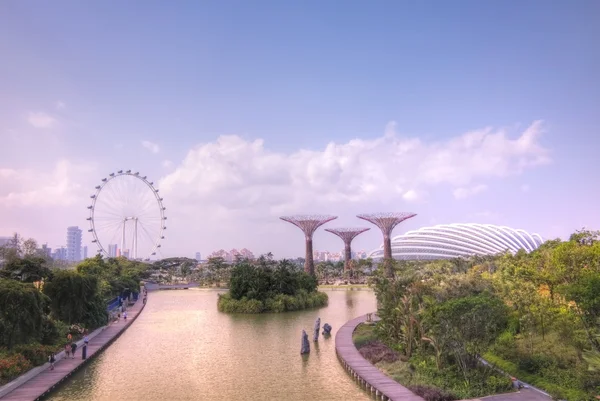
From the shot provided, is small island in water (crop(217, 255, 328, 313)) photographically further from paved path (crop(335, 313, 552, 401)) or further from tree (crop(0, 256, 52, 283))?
tree (crop(0, 256, 52, 283))

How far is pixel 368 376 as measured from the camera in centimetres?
2098

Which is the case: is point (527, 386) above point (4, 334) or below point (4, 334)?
below

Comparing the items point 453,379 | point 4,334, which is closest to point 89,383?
point 4,334

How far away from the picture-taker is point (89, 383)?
2169cm

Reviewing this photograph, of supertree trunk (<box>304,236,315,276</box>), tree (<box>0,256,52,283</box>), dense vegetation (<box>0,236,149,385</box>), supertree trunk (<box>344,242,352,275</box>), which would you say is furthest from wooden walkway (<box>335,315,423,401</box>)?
supertree trunk (<box>344,242,352,275</box>)

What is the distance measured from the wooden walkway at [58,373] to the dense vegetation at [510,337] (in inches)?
556

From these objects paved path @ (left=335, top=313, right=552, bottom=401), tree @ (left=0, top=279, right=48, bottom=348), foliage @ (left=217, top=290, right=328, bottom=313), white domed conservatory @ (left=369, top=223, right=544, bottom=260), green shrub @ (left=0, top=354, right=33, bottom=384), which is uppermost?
white domed conservatory @ (left=369, top=223, right=544, bottom=260)

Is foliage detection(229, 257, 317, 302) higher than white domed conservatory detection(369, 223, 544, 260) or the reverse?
the reverse

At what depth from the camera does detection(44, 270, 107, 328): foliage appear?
3152cm

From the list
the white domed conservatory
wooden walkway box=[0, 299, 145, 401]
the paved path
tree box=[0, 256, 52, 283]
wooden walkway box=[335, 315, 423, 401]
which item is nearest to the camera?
the paved path

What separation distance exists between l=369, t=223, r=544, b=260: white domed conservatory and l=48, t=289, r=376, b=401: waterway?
298 ft

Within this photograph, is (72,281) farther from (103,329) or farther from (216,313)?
(216,313)

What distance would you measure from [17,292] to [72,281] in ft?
30.6

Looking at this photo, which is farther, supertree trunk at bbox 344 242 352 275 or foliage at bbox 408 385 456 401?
supertree trunk at bbox 344 242 352 275
